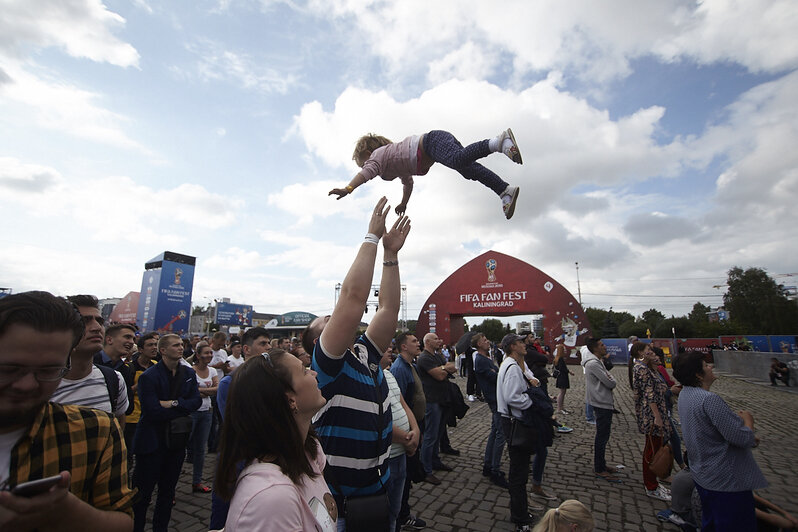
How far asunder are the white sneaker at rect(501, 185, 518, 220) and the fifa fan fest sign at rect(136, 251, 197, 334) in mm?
45353

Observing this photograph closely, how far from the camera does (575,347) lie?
2627 centimetres

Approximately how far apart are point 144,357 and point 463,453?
5496 mm

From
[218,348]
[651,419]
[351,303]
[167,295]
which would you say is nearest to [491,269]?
[218,348]

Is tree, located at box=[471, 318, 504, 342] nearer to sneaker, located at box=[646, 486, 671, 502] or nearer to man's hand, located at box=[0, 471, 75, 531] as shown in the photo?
sneaker, located at box=[646, 486, 671, 502]

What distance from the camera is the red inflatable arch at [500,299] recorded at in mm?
26312

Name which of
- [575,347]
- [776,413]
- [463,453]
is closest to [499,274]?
[575,347]

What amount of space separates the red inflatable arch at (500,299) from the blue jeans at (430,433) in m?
22.6

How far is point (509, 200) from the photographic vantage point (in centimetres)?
342

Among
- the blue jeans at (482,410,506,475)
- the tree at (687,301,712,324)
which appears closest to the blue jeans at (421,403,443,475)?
the blue jeans at (482,410,506,475)

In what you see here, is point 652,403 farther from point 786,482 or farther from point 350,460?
point 350,460

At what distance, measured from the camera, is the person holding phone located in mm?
1045

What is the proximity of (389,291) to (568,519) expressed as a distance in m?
1.86

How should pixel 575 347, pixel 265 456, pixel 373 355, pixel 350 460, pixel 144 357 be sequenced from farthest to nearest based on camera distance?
pixel 575 347 < pixel 144 357 < pixel 373 355 < pixel 350 460 < pixel 265 456

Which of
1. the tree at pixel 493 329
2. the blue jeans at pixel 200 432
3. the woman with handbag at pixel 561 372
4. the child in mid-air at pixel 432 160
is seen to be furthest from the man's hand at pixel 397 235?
the tree at pixel 493 329
